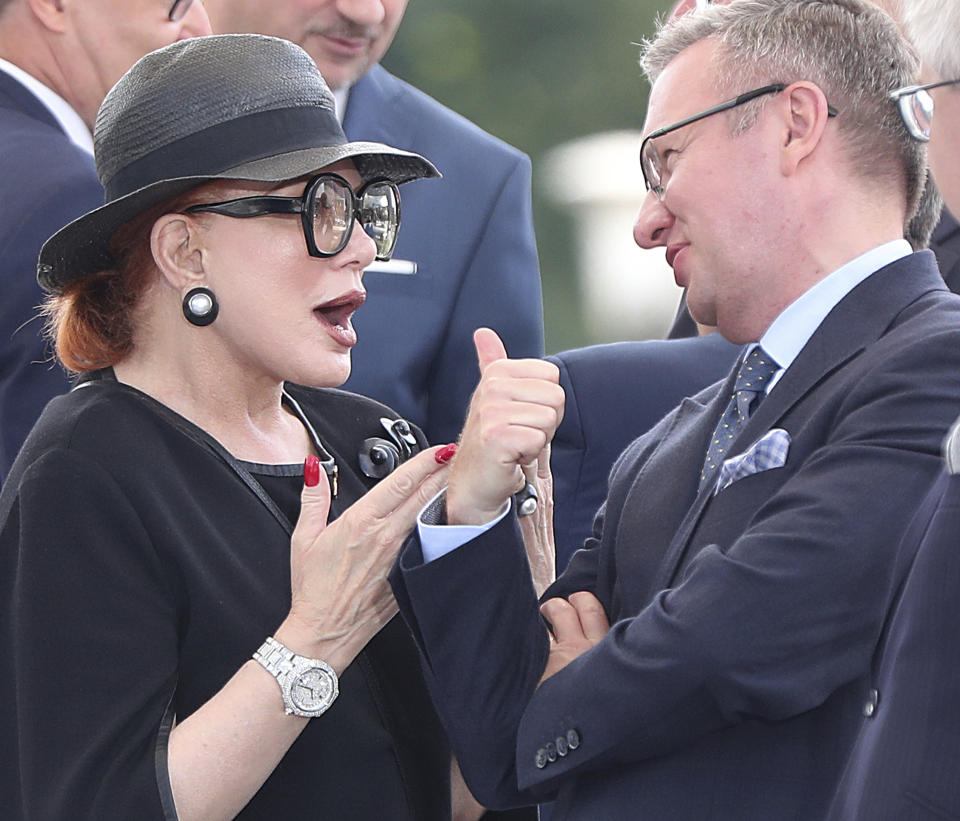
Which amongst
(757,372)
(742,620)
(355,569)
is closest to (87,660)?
(355,569)

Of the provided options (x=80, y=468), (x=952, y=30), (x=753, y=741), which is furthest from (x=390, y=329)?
(x=952, y=30)

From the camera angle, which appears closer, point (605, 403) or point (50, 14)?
point (605, 403)

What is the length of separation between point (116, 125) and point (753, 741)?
138 centimetres

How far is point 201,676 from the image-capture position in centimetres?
247

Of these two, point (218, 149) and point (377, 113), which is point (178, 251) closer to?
point (218, 149)

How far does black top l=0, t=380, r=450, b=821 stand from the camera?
2346mm

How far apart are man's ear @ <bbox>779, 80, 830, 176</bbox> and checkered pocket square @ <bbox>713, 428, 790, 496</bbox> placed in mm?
458

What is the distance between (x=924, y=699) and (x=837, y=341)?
35.0 inches

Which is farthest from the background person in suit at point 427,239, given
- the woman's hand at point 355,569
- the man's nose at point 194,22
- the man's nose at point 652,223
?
the woman's hand at point 355,569

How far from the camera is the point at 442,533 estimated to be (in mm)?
2332

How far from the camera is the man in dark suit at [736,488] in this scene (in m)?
2.11

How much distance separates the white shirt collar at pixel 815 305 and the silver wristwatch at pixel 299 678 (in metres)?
0.80

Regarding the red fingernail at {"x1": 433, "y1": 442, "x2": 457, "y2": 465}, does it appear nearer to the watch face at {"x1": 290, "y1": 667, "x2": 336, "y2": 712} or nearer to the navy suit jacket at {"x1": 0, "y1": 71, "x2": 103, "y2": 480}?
the watch face at {"x1": 290, "y1": 667, "x2": 336, "y2": 712}

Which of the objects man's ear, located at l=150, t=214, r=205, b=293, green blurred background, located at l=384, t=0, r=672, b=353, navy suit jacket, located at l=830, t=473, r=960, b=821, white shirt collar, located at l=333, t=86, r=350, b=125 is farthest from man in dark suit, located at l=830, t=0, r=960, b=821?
green blurred background, located at l=384, t=0, r=672, b=353
